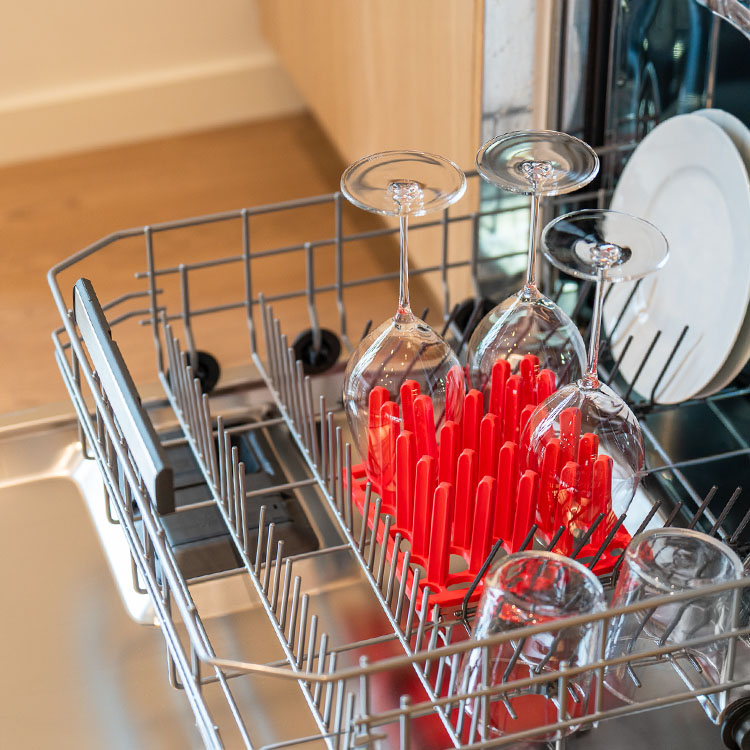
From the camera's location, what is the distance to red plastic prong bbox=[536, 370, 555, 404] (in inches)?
28.3

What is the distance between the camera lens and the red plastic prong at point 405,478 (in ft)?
2.24

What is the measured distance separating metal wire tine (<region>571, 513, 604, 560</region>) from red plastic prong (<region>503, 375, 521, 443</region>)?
9 centimetres

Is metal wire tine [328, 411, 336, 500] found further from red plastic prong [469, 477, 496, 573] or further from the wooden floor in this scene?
the wooden floor

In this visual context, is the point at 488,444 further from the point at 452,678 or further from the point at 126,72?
the point at 126,72

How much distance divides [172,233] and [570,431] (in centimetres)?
96

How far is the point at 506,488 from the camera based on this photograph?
0.67 m

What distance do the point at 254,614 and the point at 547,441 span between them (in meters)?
0.22

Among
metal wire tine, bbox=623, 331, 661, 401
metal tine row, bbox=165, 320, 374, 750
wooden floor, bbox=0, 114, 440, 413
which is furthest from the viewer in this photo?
wooden floor, bbox=0, 114, 440, 413

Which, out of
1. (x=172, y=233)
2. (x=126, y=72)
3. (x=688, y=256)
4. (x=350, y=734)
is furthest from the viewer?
(x=126, y=72)

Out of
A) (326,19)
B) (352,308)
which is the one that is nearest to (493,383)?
(352,308)

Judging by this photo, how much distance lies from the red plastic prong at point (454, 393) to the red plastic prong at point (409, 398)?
0.02 meters

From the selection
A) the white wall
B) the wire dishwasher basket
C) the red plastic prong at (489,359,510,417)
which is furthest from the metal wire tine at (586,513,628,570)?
the white wall

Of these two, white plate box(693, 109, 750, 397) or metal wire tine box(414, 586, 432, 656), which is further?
white plate box(693, 109, 750, 397)

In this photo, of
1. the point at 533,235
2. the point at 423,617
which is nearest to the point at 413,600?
the point at 423,617
